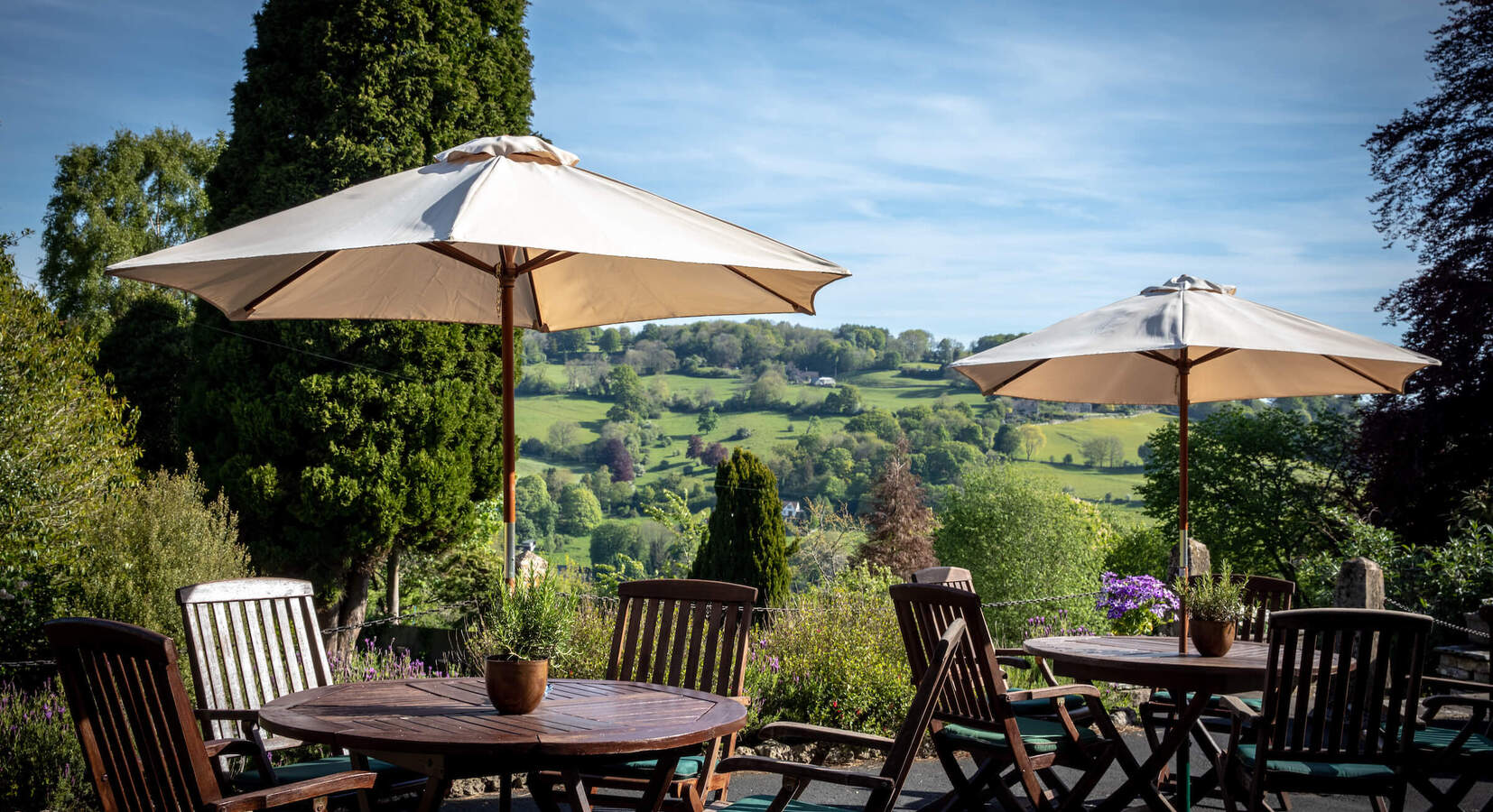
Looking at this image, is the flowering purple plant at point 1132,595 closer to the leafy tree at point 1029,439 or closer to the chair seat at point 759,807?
the chair seat at point 759,807

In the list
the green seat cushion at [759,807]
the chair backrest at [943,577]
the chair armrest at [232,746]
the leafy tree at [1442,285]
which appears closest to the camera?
the green seat cushion at [759,807]

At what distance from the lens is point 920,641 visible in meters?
4.20

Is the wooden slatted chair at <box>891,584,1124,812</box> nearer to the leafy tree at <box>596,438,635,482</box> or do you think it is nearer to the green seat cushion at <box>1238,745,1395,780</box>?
the green seat cushion at <box>1238,745,1395,780</box>

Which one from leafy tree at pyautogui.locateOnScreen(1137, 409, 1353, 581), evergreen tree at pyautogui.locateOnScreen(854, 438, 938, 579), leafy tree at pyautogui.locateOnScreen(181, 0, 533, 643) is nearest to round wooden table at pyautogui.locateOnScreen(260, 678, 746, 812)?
leafy tree at pyautogui.locateOnScreen(181, 0, 533, 643)

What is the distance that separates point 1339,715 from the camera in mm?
3373

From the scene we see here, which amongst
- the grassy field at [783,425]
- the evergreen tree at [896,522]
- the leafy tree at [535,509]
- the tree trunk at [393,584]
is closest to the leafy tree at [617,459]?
the grassy field at [783,425]

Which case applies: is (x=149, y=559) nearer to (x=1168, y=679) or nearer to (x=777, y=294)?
(x=777, y=294)

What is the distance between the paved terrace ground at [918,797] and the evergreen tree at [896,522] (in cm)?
1954

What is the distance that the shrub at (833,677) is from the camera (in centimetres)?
606

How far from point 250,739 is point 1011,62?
12.4m

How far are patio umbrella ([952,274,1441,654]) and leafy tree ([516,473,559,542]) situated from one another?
32.8 metres

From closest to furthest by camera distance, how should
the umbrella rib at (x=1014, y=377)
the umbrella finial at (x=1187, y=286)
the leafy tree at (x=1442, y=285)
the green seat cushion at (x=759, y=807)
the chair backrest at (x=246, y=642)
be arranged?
1. the green seat cushion at (x=759, y=807)
2. the chair backrest at (x=246, y=642)
3. the umbrella finial at (x=1187, y=286)
4. the umbrella rib at (x=1014, y=377)
5. the leafy tree at (x=1442, y=285)

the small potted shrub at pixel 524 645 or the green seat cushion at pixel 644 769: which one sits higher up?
the small potted shrub at pixel 524 645

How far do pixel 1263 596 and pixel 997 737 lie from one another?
274cm
